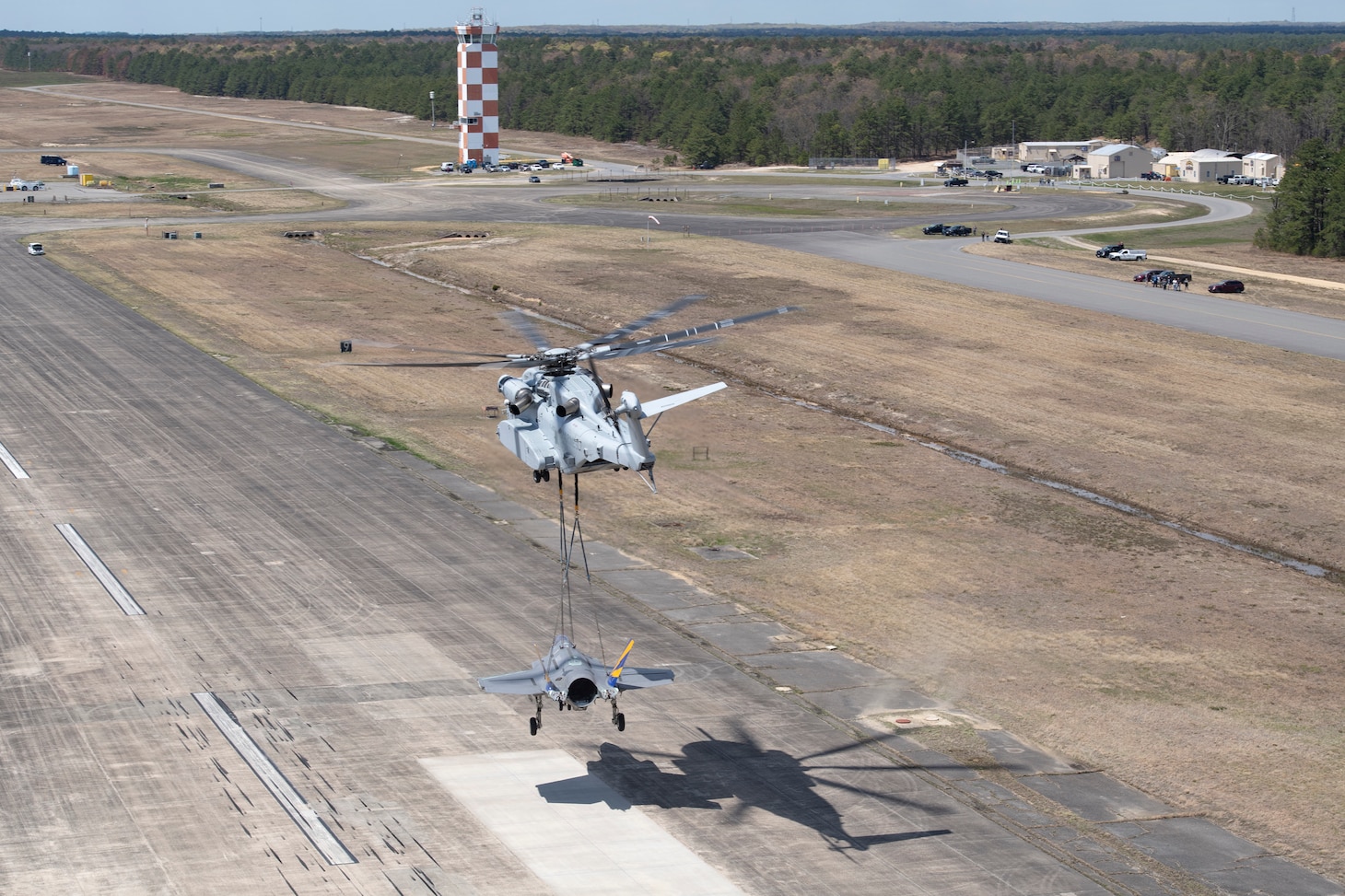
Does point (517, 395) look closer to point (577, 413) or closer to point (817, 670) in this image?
point (577, 413)

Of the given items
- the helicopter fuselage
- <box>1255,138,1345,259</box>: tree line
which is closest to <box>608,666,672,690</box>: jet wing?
the helicopter fuselage

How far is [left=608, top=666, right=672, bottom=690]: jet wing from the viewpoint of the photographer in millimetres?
32656

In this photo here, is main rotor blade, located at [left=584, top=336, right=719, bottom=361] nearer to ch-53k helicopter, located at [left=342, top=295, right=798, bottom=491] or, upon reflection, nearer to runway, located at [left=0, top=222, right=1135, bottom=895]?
ch-53k helicopter, located at [left=342, top=295, right=798, bottom=491]

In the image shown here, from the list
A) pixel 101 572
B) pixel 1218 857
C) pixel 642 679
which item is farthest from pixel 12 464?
pixel 1218 857

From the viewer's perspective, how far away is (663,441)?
235 ft

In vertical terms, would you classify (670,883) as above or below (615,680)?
below

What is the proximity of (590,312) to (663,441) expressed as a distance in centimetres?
3473

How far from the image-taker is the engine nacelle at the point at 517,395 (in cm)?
3534

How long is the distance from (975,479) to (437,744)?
3340 cm

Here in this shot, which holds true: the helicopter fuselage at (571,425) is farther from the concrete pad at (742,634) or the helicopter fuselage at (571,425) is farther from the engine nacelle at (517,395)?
the concrete pad at (742,634)

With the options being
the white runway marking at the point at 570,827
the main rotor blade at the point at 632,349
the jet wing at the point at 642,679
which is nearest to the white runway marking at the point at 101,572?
the white runway marking at the point at 570,827

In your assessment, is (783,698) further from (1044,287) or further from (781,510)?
(1044,287)

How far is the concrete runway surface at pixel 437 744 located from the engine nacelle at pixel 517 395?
9.28 meters

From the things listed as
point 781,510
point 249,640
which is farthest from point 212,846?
point 781,510
